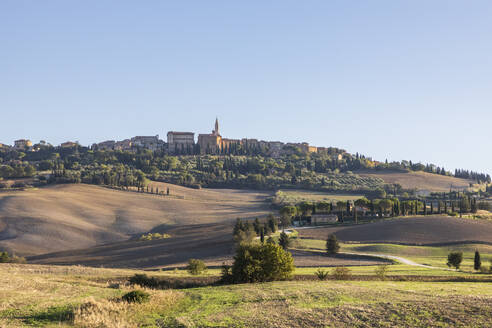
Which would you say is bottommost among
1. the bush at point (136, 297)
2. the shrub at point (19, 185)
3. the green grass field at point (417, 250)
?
the green grass field at point (417, 250)

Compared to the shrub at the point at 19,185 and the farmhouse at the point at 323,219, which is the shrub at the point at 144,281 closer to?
the farmhouse at the point at 323,219

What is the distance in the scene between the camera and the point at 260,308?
68.9ft

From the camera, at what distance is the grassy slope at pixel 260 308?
19.1m

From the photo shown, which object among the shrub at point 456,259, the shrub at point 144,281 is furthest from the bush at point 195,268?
the shrub at point 456,259

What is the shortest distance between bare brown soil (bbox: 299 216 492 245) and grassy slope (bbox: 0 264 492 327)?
57.8 m

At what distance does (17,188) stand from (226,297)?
141467 mm

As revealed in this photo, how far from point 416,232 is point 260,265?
6279cm

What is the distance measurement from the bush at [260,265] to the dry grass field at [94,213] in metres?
63.4

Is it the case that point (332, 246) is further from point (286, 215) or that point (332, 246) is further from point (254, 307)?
point (254, 307)

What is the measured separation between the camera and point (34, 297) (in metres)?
24.4

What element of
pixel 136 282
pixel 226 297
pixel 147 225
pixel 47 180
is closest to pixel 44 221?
pixel 147 225

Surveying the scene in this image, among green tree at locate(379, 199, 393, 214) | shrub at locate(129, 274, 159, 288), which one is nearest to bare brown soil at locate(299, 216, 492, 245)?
green tree at locate(379, 199, 393, 214)

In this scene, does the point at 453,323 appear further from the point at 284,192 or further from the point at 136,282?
the point at 284,192

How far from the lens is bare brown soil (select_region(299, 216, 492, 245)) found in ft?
265
